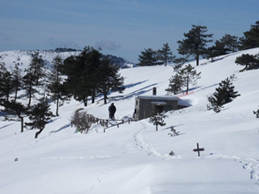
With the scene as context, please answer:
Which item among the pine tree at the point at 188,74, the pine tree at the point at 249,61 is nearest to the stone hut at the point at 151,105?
the pine tree at the point at 188,74

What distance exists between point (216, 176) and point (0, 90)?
187 feet

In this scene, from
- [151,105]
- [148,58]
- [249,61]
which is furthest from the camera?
[148,58]

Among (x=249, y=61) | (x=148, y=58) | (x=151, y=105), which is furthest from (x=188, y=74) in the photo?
(x=148, y=58)

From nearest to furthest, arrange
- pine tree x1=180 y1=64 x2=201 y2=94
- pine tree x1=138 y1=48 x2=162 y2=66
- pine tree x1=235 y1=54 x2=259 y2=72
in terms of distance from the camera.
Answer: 1. pine tree x1=180 y1=64 x2=201 y2=94
2. pine tree x1=235 y1=54 x2=259 y2=72
3. pine tree x1=138 y1=48 x2=162 y2=66

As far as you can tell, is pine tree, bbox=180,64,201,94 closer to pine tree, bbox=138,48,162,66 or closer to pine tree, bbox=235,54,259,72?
pine tree, bbox=235,54,259,72

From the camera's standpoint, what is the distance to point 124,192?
766 centimetres

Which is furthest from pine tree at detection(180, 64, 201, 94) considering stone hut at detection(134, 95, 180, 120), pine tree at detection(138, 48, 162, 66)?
pine tree at detection(138, 48, 162, 66)

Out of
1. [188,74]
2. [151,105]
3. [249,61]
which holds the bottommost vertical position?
[151,105]

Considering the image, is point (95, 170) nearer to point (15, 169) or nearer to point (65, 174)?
point (65, 174)

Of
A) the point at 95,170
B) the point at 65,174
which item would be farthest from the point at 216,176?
the point at 65,174

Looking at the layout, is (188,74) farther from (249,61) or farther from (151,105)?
(151,105)

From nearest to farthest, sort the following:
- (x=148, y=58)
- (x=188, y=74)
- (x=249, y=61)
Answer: (x=188, y=74)
(x=249, y=61)
(x=148, y=58)

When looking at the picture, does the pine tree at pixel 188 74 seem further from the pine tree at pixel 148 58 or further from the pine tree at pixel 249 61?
the pine tree at pixel 148 58

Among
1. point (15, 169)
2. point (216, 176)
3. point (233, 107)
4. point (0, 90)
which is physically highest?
point (0, 90)
